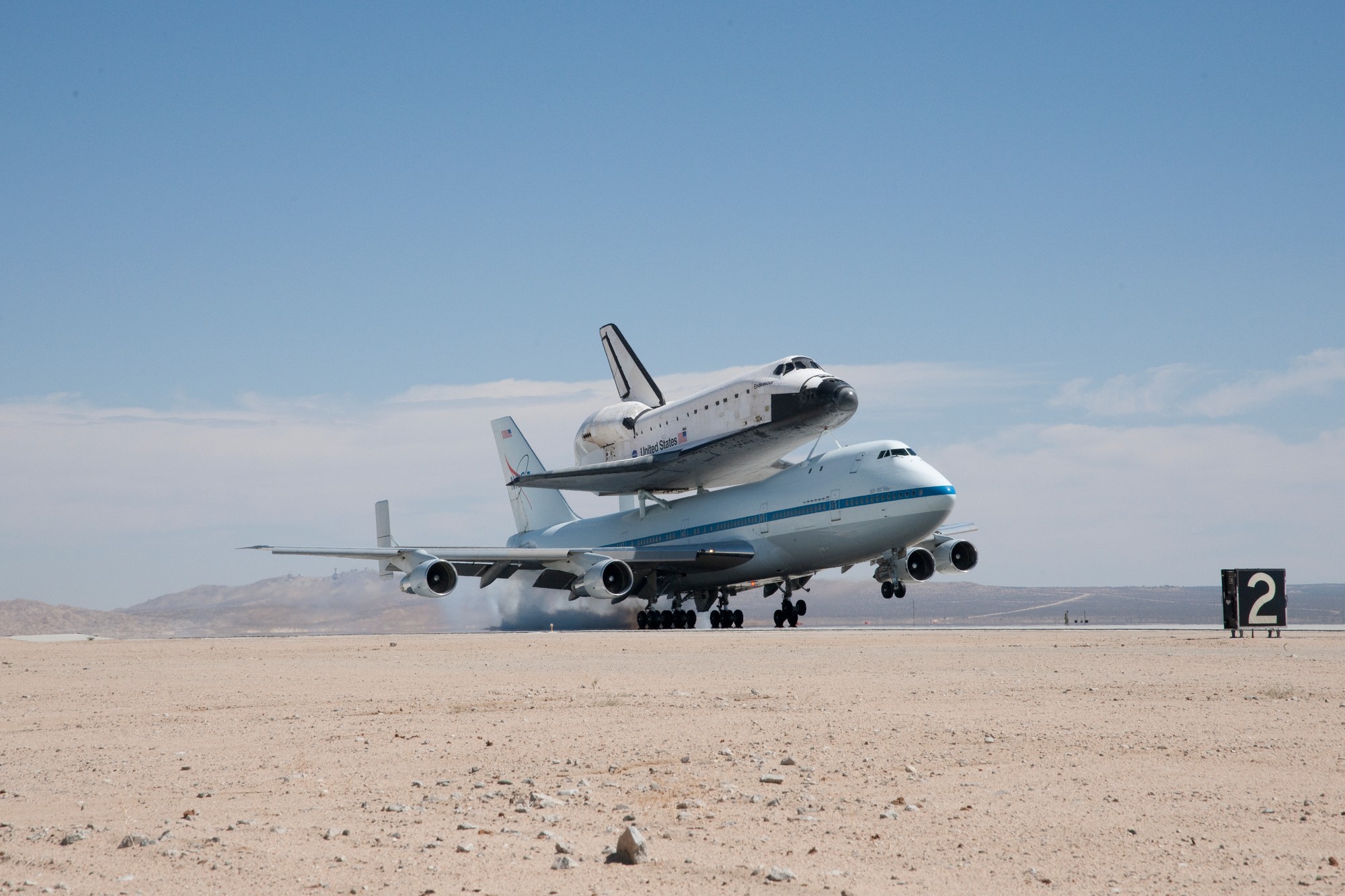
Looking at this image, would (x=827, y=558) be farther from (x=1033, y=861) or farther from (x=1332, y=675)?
(x=1033, y=861)

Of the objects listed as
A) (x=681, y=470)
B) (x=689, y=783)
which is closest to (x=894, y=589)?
(x=681, y=470)

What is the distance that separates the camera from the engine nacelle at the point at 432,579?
39.5m

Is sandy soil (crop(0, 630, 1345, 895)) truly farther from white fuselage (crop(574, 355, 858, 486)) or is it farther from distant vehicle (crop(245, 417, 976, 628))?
white fuselage (crop(574, 355, 858, 486))

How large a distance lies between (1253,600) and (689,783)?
24908 mm

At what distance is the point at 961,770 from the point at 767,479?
3164 centimetres

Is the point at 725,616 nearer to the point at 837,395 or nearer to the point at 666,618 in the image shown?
the point at 666,618

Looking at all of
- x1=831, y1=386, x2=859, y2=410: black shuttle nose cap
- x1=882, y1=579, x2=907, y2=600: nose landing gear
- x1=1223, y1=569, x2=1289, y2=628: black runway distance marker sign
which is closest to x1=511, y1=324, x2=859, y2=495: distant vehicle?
x1=831, y1=386, x2=859, y2=410: black shuttle nose cap

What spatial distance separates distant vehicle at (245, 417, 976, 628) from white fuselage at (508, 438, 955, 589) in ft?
0.14

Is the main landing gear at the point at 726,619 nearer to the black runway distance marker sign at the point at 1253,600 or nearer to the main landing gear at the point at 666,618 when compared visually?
the main landing gear at the point at 666,618

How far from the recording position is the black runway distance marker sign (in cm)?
2802

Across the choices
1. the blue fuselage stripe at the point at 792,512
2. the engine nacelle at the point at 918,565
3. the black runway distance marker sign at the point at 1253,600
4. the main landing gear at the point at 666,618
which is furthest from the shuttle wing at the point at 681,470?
the black runway distance marker sign at the point at 1253,600

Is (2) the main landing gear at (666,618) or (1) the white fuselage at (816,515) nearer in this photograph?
(1) the white fuselage at (816,515)

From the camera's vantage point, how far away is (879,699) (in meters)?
12.9

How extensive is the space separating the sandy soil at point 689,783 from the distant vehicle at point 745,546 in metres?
18.4
